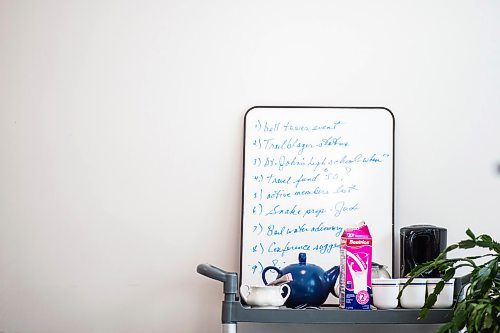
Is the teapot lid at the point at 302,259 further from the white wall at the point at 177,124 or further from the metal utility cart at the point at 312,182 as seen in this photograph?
the white wall at the point at 177,124

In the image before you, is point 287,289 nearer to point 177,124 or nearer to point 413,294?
point 413,294

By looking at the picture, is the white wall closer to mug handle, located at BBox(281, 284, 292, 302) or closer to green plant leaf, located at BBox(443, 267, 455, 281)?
mug handle, located at BBox(281, 284, 292, 302)

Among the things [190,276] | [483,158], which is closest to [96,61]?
[190,276]

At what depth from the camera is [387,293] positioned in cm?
231

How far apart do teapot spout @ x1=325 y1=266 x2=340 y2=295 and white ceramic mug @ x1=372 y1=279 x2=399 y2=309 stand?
0.43ft

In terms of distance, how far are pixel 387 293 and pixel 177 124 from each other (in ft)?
2.94

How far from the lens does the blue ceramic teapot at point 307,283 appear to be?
2324 millimetres

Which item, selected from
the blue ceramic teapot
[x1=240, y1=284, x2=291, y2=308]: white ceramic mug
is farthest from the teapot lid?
[x1=240, y1=284, x2=291, y2=308]: white ceramic mug

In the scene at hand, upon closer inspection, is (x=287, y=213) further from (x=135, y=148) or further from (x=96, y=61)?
(x=96, y=61)

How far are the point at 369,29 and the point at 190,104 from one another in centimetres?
66

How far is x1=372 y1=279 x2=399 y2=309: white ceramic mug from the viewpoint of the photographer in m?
2.31

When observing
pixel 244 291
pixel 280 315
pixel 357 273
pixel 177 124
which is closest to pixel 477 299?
pixel 357 273

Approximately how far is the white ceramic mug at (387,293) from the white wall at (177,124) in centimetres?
39

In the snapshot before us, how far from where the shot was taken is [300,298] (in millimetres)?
2326
